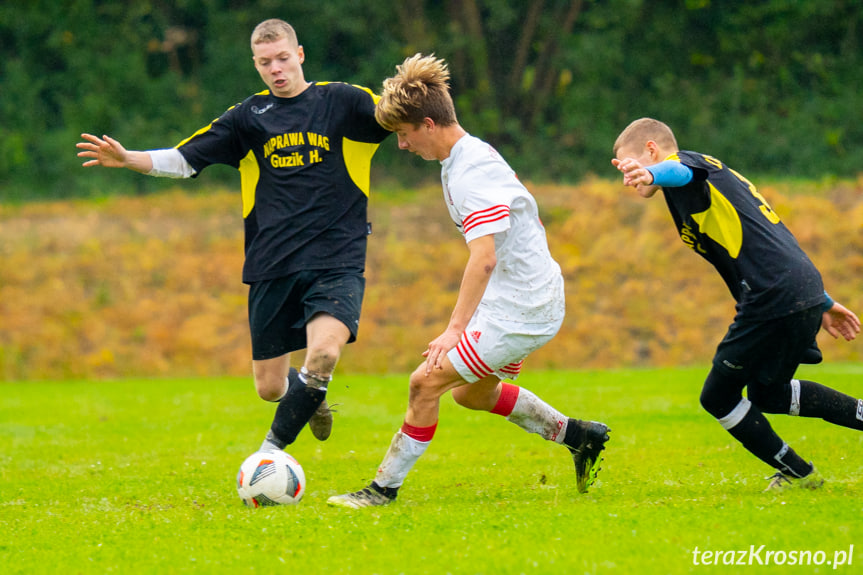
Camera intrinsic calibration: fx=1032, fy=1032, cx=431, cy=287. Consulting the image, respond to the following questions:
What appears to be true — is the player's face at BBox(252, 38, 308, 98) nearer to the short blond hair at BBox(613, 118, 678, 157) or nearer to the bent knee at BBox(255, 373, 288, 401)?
the bent knee at BBox(255, 373, 288, 401)

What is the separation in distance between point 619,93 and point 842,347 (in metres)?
10.1

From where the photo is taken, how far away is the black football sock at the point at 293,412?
540 centimetres

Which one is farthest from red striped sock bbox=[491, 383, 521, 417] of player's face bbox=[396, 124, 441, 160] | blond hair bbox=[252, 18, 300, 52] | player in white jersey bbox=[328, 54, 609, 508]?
blond hair bbox=[252, 18, 300, 52]

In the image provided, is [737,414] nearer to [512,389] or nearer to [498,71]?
[512,389]

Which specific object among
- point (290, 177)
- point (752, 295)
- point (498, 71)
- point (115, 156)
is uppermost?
point (115, 156)

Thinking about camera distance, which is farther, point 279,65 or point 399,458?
point 279,65

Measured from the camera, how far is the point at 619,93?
81.5 ft

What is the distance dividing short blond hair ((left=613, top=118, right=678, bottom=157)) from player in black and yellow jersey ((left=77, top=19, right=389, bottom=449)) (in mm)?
1557

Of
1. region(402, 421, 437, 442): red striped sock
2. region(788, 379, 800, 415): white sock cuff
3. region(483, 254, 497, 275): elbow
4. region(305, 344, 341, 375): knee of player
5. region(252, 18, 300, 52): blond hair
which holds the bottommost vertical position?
region(402, 421, 437, 442): red striped sock

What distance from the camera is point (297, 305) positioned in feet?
20.1

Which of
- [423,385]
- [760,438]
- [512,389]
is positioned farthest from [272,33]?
[760,438]

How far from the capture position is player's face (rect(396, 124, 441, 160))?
491 cm

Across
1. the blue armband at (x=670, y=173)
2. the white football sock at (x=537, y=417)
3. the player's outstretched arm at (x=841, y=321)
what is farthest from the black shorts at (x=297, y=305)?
the player's outstretched arm at (x=841, y=321)

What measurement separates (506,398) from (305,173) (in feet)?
5.84
